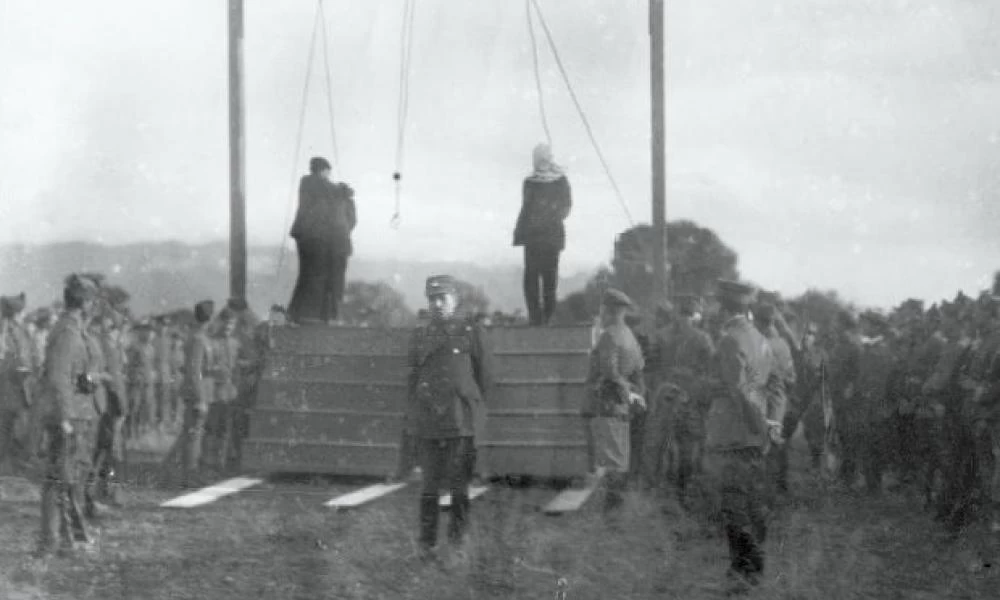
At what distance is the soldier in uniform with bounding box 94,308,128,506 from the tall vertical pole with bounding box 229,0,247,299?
285 cm

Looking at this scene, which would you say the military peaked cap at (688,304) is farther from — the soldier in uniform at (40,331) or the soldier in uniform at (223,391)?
the soldier in uniform at (40,331)

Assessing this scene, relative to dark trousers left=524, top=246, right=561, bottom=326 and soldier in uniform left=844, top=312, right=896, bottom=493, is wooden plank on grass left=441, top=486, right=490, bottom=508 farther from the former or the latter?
soldier in uniform left=844, top=312, right=896, bottom=493

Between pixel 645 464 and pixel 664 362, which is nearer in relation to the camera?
pixel 664 362

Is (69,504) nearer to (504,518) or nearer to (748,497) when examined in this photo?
(504,518)

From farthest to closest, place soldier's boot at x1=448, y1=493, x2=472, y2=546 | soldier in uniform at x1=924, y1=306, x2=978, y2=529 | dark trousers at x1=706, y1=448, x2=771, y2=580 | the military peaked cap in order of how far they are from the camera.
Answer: the military peaked cap
soldier in uniform at x1=924, y1=306, x2=978, y2=529
soldier's boot at x1=448, y1=493, x2=472, y2=546
dark trousers at x1=706, y1=448, x2=771, y2=580

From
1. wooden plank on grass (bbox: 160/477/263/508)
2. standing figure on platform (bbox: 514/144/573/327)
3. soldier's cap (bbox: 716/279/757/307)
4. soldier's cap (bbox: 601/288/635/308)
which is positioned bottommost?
wooden plank on grass (bbox: 160/477/263/508)

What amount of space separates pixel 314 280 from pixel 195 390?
1.76 metres

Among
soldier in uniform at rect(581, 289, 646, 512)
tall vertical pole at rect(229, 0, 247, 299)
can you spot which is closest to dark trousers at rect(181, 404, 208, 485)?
tall vertical pole at rect(229, 0, 247, 299)

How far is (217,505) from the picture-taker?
10719mm

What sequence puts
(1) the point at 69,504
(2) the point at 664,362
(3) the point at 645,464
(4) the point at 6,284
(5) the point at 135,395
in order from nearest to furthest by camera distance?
(1) the point at 69,504 → (4) the point at 6,284 → (2) the point at 664,362 → (3) the point at 645,464 → (5) the point at 135,395

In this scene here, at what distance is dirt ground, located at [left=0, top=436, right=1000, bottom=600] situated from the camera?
7.46 metres

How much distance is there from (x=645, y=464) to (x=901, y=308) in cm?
414

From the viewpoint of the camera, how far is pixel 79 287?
328 inches

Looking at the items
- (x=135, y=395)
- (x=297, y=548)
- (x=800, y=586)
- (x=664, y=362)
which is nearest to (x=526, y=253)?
(x=664, y=362)
